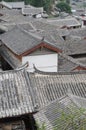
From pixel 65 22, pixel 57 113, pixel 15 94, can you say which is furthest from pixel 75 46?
pixel 65 22

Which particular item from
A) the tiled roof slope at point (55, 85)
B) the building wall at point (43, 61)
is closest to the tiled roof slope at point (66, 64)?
the building wall at point (43, 61)

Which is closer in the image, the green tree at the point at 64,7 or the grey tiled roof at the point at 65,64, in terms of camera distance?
the grey tiled roof at the point at 65,64

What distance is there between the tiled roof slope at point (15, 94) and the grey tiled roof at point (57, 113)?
75cm

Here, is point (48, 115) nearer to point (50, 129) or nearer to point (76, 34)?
point (50, 129)

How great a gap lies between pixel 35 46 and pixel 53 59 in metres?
1.93

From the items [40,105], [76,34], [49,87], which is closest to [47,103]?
[40,105]

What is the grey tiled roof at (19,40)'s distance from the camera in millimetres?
24562

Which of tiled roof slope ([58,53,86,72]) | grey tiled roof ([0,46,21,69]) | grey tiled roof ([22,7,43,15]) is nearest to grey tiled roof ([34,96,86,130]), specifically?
grey tiled roof ([0,46,21,69])

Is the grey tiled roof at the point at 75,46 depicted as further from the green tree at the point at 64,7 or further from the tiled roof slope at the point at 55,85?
the green tree at the point at 64,7

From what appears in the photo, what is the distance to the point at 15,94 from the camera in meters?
15.0

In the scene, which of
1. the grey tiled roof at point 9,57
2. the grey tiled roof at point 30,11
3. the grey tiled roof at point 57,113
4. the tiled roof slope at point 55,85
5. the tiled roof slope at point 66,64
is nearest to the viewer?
the grey tiled roof at point 57,113

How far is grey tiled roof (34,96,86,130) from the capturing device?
1201cm

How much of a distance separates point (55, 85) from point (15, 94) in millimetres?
2338

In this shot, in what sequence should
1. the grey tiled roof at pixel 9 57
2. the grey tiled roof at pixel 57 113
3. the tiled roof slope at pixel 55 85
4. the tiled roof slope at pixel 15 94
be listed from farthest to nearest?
1. the grey tiled roof at pixel 9 57
2. the tiled roof slope at pixel 55 85
3. the tiled roof slope at pixel 15 94
4. the grey tiled roof at pixel 57 113
